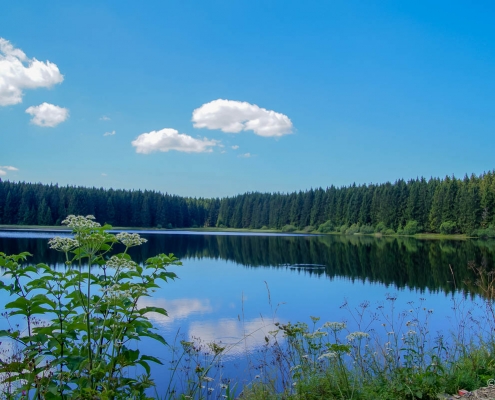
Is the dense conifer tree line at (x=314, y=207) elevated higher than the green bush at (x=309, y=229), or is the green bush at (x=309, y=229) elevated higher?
the dense conifer tree line at (x=314, y=207)

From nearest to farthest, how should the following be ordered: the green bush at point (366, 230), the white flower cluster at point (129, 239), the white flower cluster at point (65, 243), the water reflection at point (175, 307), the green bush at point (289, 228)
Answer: the white flower cluster at point (65, 243)
the white flower cluster at point (129, 239)
the water reflection at point (175, 307)
the green bush at point (366, 230)
the green bush at point (289, 228)

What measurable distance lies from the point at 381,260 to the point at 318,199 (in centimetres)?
7252

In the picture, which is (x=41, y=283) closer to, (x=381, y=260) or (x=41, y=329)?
(x=41, y=329)

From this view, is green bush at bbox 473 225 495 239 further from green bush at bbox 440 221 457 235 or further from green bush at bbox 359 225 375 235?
green bush at bbox 359 225 375 235

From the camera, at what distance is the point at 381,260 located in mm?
30109

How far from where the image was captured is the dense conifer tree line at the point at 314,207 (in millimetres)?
70938

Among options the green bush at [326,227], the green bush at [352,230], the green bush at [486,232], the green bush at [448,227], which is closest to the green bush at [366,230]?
the green bush at [352,230]

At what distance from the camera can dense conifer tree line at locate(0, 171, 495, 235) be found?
233 ft

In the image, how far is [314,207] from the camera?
10131 cm

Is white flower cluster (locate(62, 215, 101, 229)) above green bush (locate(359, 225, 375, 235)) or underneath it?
above

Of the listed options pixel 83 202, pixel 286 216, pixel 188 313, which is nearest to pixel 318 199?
pixel 286 216

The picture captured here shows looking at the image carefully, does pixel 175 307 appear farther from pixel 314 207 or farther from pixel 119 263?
pixel 314 207

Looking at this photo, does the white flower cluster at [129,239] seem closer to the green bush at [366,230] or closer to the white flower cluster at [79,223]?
the white flower cluster at [79,223]

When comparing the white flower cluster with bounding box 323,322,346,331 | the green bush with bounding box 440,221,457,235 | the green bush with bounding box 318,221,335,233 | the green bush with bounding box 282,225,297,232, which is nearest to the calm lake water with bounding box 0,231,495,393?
the white flower cluster with bounding box 323,322,346,331
